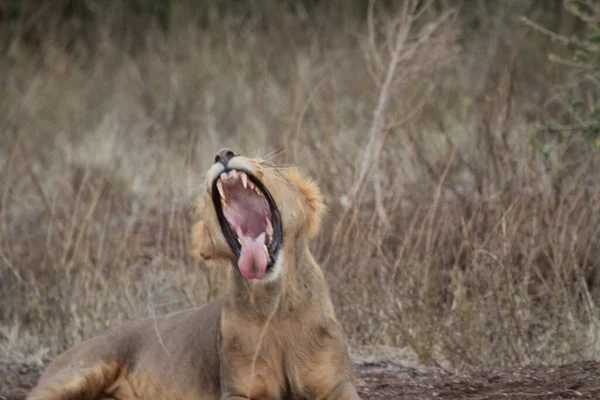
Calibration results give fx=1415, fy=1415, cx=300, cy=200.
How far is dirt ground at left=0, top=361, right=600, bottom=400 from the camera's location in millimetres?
5210

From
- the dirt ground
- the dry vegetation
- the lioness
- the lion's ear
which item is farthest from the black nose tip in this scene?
the dirt ground

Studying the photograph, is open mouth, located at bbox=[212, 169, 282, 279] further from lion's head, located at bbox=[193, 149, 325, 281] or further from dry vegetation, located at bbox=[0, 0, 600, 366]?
dry vegetation, located at bbox=[0, 0, 600, 366]

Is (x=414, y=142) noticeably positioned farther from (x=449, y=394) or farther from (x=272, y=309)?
(x=272, y=309)

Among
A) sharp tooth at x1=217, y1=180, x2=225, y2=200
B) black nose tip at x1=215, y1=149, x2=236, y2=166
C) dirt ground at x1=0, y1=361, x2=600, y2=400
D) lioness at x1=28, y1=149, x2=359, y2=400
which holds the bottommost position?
dirt ground at x1=0, y1=361, x2=600, y2=400

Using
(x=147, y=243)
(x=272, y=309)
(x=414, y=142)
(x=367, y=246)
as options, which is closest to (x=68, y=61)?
(x=147, y=243)

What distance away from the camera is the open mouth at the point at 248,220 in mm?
4723

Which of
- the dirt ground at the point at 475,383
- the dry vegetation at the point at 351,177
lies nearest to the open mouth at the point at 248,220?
the dry vegetation at the point at 351,177

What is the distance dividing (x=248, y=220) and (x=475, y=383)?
1212mm

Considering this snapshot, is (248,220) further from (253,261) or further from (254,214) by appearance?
(253,261)

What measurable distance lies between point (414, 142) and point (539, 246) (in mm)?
1573

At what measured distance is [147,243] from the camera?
29.5 ft

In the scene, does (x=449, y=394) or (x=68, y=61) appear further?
(x=68, y=61)

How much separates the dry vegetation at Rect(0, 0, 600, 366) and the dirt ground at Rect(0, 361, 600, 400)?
0.29 metres

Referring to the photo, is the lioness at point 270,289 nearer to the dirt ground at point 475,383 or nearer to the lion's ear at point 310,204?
the lion's ear at point 310,204
